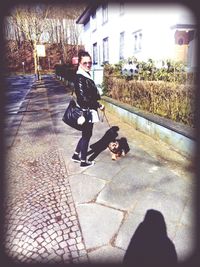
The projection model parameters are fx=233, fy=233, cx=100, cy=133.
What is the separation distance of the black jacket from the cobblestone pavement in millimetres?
1235

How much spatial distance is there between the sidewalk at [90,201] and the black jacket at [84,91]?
46.0 inches

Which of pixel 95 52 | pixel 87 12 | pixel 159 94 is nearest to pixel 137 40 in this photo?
Answer: pixel 159 94

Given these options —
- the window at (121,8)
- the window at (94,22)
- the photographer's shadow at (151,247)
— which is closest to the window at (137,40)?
the window at (121,8)

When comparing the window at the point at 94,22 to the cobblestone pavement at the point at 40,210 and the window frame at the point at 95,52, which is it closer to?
the window frame at the point at 95,52

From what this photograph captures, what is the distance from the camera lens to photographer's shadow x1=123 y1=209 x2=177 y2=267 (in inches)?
86.6

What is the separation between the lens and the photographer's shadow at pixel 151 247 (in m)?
2.20

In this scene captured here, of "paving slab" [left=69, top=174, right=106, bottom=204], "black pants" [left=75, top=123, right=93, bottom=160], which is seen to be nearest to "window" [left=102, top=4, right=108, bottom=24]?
"black pants" [left=75, top=123, right=93, bottom=160]

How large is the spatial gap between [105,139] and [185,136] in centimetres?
198

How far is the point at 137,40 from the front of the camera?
1391 cm

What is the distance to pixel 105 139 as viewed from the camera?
561 cm

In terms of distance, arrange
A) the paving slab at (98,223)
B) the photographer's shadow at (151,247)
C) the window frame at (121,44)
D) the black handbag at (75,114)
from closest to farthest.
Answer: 1. the photographer's shadow at (151,247)
2. the paving slab at (98,223)
3. the black handbag at (75,114)
4. the window frame at (121,44)

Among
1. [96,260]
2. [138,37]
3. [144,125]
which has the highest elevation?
[138,37]

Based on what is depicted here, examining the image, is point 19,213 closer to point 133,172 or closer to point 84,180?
point 84,180

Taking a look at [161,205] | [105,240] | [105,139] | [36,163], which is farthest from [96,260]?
[105,139]
